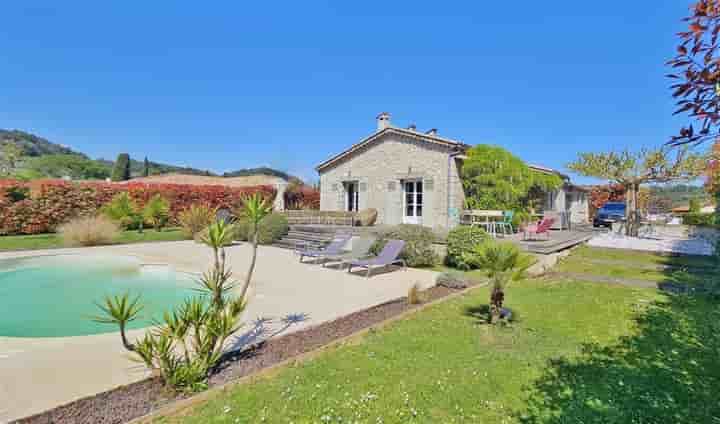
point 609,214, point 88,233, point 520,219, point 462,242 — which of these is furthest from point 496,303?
point 609,214

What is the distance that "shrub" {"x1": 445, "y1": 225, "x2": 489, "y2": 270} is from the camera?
30.6ft

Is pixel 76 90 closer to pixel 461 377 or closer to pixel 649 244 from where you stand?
pixel 461 377

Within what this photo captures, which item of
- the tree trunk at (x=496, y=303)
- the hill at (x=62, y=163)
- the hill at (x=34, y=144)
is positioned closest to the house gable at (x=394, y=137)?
the tree trunk at (x=496, y=303)

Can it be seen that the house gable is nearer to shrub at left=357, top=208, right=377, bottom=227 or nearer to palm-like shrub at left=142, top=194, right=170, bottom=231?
shrub at left=357, top=208, right=377, bottom=227

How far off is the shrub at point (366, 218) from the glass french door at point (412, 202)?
165cm

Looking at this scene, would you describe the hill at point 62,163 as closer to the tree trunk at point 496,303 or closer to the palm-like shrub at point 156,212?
the palm-like shrub at point 156,212

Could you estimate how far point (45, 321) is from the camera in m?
6.30

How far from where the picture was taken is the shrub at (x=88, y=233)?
13.6 meters

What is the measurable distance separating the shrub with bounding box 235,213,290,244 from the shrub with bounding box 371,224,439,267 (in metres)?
6.14

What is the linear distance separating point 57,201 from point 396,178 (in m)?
16.8

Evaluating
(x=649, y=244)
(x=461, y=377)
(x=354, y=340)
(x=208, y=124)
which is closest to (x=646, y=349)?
(x=461, y=377)

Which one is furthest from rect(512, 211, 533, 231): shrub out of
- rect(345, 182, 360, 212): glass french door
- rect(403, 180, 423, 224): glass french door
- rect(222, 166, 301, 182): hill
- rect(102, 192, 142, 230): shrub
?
rect(222, 166, 301, 182): hill

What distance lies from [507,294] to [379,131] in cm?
1254

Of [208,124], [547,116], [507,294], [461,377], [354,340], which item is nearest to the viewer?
[461,377]
